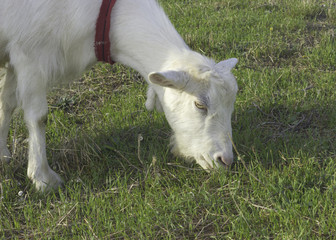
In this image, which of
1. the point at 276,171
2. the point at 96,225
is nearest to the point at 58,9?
the point at 96,225

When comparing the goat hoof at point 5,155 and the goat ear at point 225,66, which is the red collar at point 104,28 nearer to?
the goat ear at point 225,66

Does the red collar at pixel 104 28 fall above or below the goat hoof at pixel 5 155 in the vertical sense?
above

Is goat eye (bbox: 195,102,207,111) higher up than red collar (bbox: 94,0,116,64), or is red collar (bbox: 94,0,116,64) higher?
red collar (bbox: 94,0,116,64)

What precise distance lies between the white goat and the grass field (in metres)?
0.21

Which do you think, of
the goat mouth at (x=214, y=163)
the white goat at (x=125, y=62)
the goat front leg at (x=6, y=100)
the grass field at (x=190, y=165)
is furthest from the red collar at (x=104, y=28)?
the goat mouth at (x=214, y=163)

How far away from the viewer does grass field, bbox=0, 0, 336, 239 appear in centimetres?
295

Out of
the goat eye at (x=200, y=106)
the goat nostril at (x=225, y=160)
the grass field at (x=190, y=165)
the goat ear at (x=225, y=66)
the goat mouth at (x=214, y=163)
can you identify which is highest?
the goat ear at (x=225, y=66)

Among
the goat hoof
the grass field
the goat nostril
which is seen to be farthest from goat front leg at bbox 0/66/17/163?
the goat nostril

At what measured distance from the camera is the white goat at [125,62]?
10.6 feet

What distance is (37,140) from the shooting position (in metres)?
3.52

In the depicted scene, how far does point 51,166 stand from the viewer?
374 cm

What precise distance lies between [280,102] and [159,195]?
1.76 meters

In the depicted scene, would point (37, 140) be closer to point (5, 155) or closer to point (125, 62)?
point (5, 155)

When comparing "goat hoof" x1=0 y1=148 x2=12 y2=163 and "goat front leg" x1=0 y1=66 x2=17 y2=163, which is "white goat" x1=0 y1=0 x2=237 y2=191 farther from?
"goat front leg" x1=0 y1=66 x2=17 y2=163
